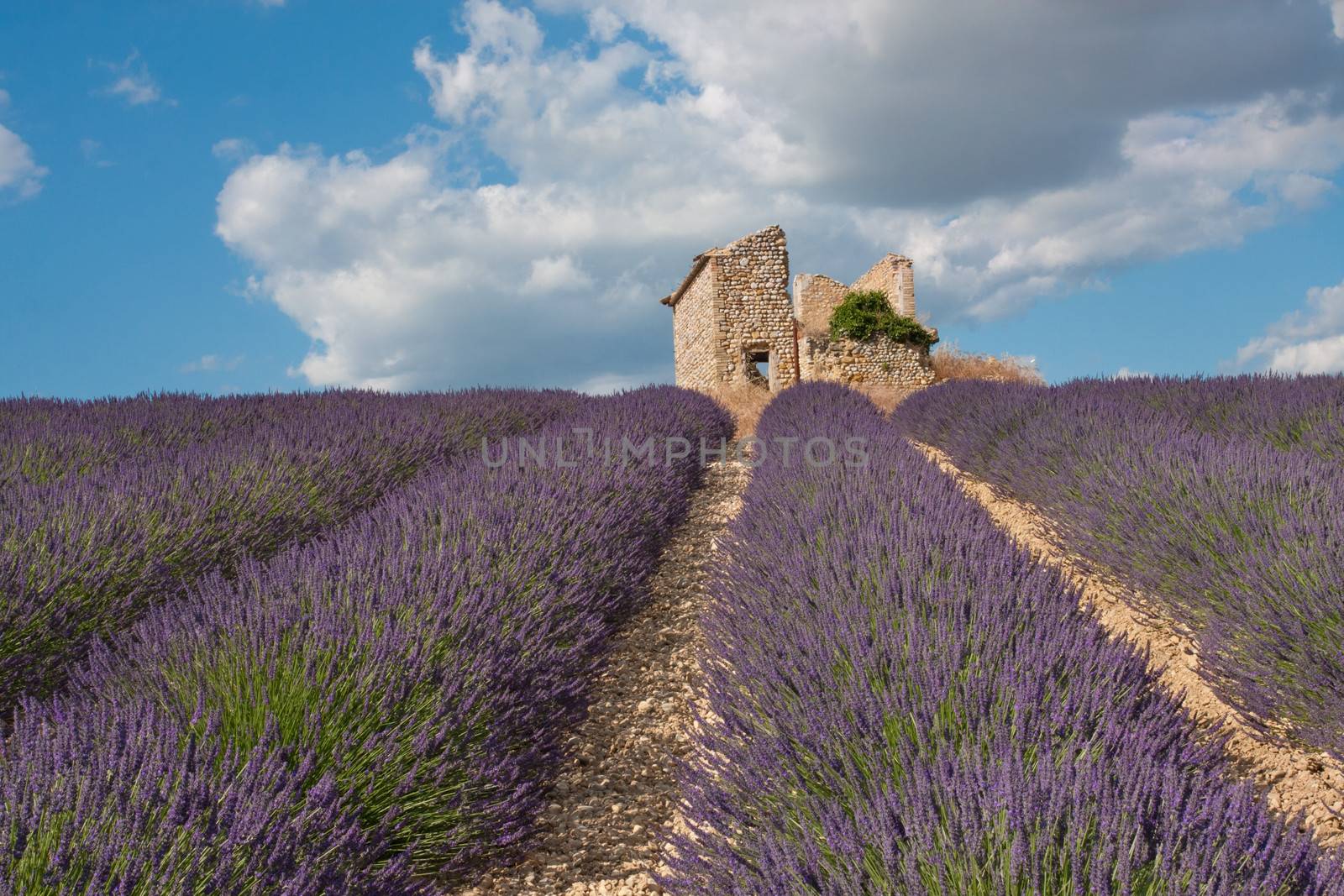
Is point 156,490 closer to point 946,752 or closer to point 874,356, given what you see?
point 946,752

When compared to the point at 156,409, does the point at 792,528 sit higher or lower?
lower

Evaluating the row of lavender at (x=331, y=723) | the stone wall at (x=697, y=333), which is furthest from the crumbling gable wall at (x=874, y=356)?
the row of lavender at (x=331, y=723)

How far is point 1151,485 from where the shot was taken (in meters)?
3.35

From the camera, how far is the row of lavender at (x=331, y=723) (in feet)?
4.18

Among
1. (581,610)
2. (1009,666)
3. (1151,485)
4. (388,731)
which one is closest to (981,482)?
(1151,485)

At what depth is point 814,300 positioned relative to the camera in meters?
16.0

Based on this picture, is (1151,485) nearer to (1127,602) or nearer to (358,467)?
(1127,602)

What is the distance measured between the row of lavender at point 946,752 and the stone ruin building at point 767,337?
11394mm

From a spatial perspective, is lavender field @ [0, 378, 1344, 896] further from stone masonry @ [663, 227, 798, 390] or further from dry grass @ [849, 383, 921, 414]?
stone masonry @ [663, 227, 798, 390]

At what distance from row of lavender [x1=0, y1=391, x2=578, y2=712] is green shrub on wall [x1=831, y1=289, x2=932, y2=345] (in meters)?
8.74

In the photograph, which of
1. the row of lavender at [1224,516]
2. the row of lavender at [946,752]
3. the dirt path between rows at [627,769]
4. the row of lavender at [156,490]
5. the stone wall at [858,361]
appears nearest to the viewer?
the row of lavender at [946,752]

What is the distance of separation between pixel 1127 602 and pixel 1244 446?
1244 mm

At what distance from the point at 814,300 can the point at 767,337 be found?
2.63m

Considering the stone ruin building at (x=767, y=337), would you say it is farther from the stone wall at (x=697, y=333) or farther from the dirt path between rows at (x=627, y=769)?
the dirt path between rows at (x=627, y=769)
